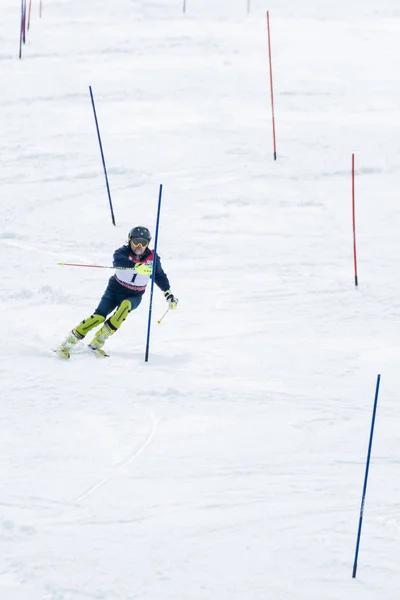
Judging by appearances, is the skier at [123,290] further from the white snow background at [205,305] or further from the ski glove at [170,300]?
the white snow background at [205,305]

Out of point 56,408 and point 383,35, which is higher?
point 383,35

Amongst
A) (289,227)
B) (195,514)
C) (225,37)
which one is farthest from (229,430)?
(225,37)

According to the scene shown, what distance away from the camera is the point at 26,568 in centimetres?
559

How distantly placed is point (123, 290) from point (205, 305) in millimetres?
1678

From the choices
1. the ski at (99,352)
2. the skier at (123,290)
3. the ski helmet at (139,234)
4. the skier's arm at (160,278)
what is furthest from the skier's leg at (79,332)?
the ski helmet at (139,234)

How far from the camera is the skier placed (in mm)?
8859

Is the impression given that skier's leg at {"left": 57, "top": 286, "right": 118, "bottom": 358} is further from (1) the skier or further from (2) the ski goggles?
(2) the ski goggles

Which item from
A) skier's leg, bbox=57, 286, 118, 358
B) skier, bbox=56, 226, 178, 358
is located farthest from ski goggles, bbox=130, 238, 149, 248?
skier's leg, bbox=57, 286, 118, 358

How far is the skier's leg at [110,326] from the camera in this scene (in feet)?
29.2

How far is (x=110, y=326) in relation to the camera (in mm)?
8906

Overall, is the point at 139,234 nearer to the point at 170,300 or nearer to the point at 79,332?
the point at 170,300

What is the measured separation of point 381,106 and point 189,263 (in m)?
6.26

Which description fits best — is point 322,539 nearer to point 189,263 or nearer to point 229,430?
point 229,430

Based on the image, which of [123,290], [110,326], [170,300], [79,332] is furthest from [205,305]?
[79,332]
